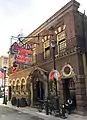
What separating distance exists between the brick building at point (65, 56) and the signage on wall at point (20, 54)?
1717 mm

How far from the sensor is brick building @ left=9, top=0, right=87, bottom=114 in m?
14.6

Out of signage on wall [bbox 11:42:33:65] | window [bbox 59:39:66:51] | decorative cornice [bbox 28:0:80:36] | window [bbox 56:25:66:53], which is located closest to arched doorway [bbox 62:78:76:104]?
window [bbox 56:25:66:53]

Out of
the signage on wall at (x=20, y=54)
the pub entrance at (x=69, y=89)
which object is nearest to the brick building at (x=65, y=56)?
the pub entrance at (x=69, y=89)

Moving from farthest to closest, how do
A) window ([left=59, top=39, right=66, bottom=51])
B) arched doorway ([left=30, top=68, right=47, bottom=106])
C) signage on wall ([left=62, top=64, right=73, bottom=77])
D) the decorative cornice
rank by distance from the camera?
arched doorway ([left=30, top=68, right=47, bottom=106]) → window ([left=59, top=39, right=66, bottom=51]) → the decorative cornice → signage on wall ([left=62, top=64, right=73, bottom=77])

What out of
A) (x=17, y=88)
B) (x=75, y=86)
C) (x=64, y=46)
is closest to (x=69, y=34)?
(x=64, y=46)

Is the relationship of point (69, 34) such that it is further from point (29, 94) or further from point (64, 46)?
point (29, 94)

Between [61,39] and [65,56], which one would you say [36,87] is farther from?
[61,39]

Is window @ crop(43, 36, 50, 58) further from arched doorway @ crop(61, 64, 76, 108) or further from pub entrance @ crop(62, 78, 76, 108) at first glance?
pub entrance @ crop(62, 78, 76, 108)

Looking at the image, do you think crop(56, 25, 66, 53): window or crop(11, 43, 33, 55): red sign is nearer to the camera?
crop(11, 43, 33, 55): red sign

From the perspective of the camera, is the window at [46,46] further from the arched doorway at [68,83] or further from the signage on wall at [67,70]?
the arched doorway at [68,83]

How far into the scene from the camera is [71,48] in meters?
15.4

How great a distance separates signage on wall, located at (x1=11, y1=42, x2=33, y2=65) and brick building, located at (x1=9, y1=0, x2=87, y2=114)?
67.6 inches

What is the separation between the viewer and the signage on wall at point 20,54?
1661 cm

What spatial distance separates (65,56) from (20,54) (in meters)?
4.09
